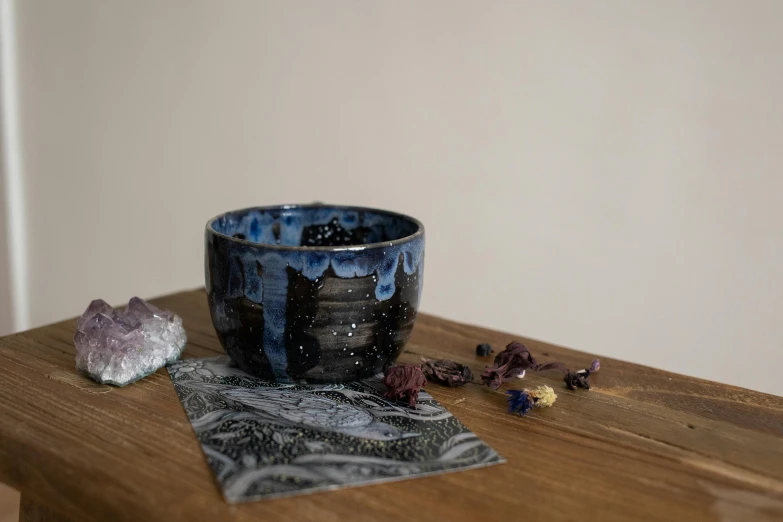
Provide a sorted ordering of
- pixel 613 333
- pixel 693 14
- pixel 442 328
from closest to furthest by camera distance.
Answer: pixel 442 328 < pixel 693 14 < pixel 613 333

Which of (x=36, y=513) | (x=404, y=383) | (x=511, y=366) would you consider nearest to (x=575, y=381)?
(x=511, y=366)

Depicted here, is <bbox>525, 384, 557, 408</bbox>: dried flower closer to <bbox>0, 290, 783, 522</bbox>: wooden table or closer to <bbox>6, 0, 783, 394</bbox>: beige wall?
<bbox>0, 290, 783, 522</bbox>: wooden table

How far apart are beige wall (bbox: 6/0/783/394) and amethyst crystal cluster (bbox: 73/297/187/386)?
0.84m

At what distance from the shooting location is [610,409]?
61 centimetres

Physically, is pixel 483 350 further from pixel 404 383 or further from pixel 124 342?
pixel 124 342

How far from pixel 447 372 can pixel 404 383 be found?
0.22 ft

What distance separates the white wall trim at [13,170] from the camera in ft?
6.31

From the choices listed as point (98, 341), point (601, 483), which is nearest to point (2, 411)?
point (98, 341)

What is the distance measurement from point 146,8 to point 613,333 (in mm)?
1288

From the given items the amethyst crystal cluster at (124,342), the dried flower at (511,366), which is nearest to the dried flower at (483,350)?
the dried flower at (511,366)

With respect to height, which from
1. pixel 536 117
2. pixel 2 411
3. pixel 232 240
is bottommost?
pixel 2 411

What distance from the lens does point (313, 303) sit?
1.91 ft

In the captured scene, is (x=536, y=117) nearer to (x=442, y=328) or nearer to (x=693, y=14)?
(x=693, y=14)

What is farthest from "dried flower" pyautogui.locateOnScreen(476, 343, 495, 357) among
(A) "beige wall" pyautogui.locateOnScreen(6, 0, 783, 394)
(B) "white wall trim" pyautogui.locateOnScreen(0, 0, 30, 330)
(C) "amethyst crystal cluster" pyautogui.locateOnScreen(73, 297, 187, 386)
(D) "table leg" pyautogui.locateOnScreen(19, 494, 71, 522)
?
Result: (B) "white wall trim" pyautogui.locateOnScreen(0, 0, 30, 330)
